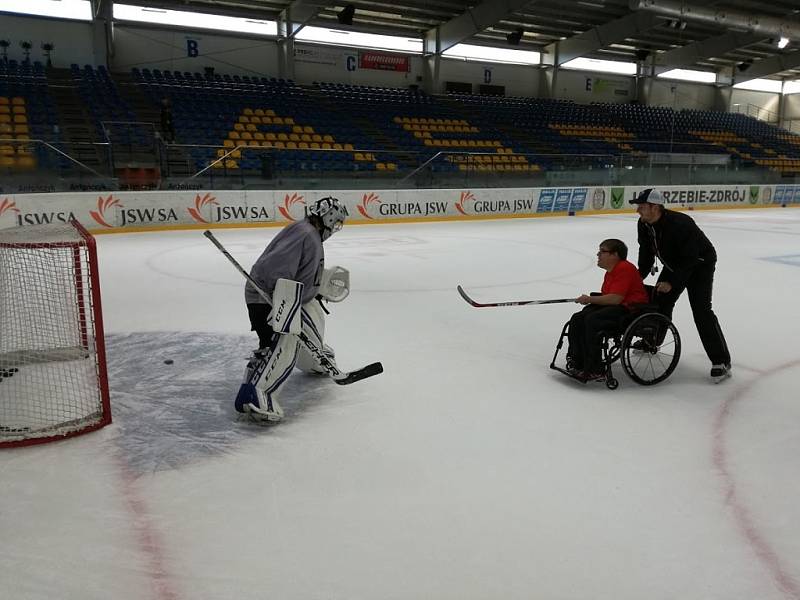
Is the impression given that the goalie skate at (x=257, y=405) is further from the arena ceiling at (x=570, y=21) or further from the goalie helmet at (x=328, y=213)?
→ the arena ceiling at (x=570, y=21)

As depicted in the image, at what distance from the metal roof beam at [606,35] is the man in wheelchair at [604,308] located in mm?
A: 21508

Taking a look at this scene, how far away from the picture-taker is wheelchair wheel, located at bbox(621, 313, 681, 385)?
3.71m

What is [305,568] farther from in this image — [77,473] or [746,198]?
[746,198]

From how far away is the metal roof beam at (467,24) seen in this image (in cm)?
2070

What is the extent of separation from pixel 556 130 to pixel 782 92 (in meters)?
18.3

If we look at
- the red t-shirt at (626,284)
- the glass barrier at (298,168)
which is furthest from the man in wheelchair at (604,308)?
the glass barrier at (298,168)

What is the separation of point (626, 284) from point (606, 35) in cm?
2430

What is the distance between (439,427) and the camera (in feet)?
10.9

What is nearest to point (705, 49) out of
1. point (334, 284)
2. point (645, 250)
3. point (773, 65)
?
point (773, 65)

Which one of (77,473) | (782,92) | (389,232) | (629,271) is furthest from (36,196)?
(782,92)

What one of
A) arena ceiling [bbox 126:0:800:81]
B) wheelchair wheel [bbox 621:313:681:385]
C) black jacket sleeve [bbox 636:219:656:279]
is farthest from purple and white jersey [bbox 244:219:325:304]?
arena ceiling [bbox 126:0:800:81]

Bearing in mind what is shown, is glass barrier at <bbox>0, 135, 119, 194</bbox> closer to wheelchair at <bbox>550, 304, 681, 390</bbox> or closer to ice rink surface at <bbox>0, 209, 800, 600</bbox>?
ice rink surface at <bbox>0, 209, 800, 600</bbox>

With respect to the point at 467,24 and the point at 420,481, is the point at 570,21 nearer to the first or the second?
the point at 467,24

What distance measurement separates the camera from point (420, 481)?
2.74 m
